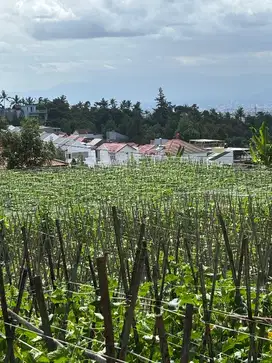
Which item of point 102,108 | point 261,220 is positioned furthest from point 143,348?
point 102,108

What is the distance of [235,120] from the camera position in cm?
5850

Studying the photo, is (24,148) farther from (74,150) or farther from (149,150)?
(74,150)

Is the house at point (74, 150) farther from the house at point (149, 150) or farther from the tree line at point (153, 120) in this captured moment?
the tree line at point (153, 120)

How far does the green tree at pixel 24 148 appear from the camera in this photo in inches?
1023

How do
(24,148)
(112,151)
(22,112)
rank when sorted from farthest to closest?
(22,112)
(112,151)
(24,148)

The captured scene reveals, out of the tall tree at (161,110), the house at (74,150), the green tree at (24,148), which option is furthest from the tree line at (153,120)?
the green tree at (24,148)

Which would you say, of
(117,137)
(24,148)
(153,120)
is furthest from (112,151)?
(153,120)

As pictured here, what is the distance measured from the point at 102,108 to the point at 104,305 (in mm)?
67712

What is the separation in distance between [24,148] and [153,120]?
37.5m

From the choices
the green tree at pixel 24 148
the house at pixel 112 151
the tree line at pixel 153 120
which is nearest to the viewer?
the green tree at pixel 24 148

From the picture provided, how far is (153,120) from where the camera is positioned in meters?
62.7

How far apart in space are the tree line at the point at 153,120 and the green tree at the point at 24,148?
2429 centimetres

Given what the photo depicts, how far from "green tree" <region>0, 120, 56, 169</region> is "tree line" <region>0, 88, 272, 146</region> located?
79.7 ft

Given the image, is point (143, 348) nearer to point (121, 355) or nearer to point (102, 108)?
point (121, 355)
